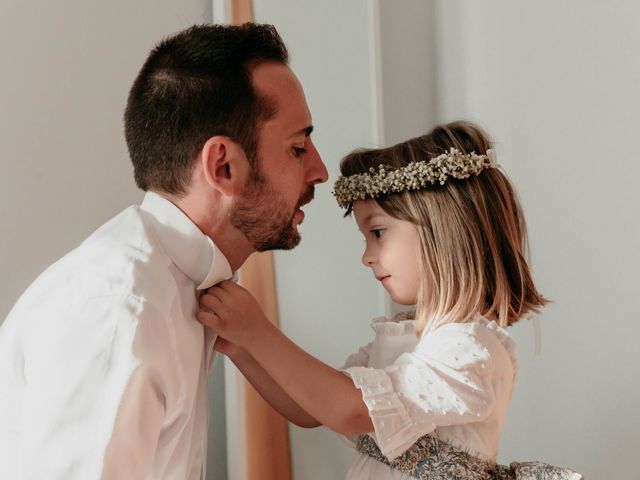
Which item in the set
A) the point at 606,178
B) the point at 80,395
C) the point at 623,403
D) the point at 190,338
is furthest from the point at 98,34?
the point at 623,403

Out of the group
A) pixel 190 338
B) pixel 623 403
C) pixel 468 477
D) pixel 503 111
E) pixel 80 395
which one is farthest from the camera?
pixel 503 111

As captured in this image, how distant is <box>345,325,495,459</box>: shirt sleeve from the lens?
1360 millimetres

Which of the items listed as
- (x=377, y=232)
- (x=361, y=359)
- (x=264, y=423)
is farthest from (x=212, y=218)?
(x=264, y=423)

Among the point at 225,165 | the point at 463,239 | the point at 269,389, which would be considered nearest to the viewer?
the point at 225,165

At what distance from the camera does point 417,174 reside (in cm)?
156

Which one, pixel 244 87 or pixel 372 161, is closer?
pixel 244 87

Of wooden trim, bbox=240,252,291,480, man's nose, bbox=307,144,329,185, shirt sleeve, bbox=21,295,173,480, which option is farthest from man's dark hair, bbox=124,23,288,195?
wooden trim, bbox=240,252,291,480

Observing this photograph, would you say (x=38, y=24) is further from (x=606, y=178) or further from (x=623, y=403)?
(x=623, y=403)

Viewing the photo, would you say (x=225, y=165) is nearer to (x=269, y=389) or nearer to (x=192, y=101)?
(x=192, y=101)

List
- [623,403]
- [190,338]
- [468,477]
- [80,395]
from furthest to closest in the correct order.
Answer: [623,403] < [468,477] < [190,338] < [80,395]

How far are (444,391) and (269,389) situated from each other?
417 mm

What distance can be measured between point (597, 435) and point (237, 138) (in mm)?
1382

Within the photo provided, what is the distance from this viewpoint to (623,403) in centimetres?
211

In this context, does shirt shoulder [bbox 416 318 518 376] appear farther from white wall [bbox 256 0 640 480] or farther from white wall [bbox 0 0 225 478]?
white wall [bbox 0 0 225 478]
